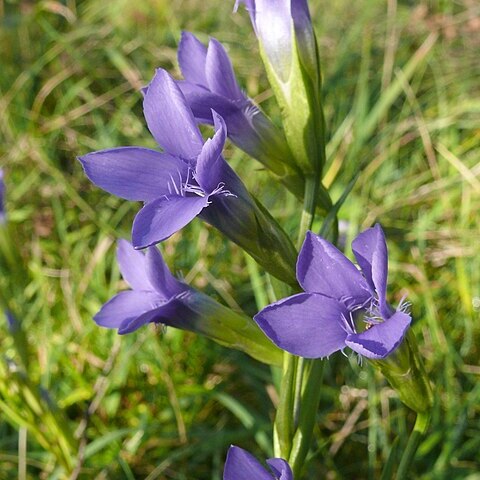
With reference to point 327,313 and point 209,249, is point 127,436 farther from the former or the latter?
point 327,313

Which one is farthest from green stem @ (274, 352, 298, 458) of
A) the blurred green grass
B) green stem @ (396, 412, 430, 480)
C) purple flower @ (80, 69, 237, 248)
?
the blurred green grass

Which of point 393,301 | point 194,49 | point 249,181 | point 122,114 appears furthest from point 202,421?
point 122,114

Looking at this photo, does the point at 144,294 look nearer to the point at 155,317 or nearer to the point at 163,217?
the point at 155,317

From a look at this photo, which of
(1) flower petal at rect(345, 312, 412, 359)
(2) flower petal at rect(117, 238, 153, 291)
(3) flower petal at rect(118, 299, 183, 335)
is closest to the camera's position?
(1) flower petal at rect(345, 312, 412, 359)

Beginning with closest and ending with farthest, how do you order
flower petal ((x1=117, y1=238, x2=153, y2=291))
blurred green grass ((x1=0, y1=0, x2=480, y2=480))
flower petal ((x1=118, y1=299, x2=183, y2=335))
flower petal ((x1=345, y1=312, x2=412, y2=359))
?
flower petal ((x1=345, y1=312, x2=412, y2=359))
flower petal ((x1=118, y1=299, x2=183, y2=335))
flower petal ((x1=117, y1=238, x2=153, y2=291))
blurred green grass ((x1=0, y1=0, x2=480, y2=480))

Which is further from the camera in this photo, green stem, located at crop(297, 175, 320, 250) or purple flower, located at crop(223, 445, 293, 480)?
green stem, located at crop(297, 175, 320, 250)

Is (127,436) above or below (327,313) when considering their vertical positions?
below

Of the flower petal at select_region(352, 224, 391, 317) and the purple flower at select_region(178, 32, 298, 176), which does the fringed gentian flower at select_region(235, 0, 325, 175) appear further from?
the flower petal at select_region(352, 224, 391, 317)
